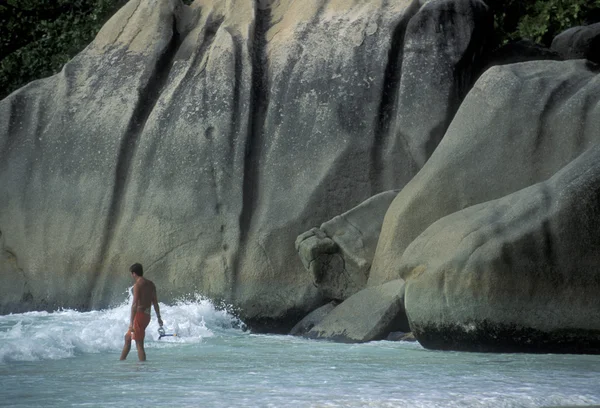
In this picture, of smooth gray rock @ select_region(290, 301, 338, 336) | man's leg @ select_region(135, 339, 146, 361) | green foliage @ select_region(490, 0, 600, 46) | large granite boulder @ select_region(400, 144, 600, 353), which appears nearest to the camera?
large granite boulder @ select_region(400, 144, 600, 353)

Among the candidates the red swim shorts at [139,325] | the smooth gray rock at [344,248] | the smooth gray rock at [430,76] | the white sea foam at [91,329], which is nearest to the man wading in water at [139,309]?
the red swim shorts at [139,325]

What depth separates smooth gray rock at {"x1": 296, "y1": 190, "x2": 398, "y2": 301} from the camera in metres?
13.3

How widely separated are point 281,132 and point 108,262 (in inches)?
117

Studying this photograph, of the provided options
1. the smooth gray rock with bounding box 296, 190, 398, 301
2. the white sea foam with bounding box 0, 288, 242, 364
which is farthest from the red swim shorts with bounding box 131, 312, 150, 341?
the smooth gray rock with bounding box 296, 190, 398, 301

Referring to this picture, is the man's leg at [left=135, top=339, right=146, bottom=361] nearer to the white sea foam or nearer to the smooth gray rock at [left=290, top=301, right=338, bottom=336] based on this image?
the white sea foam

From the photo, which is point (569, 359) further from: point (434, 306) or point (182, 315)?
point (182, 315)

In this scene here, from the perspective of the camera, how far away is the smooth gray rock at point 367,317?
39.3 ft

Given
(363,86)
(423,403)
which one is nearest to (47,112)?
(363,86)

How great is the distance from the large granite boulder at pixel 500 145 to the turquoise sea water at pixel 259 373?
5.56 feet

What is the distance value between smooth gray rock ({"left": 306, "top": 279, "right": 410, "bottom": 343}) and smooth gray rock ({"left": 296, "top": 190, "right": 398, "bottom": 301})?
1.91 ft

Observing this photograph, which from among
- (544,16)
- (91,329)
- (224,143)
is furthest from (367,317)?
(544,16)

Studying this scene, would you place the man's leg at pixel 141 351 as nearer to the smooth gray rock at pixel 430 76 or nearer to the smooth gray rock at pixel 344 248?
the smooth gray rock at pixel 344 248

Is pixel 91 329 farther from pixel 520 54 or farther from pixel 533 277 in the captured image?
pixel 520 54

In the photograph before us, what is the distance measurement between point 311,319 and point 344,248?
967mm
